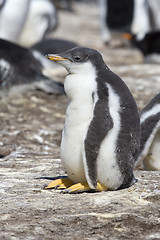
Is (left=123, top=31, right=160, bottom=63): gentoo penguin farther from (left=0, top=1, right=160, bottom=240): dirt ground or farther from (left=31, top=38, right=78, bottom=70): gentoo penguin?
(left=0, top=1, right=160, bottom=240): dirt ground

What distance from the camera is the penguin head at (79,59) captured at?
3602 millimetres

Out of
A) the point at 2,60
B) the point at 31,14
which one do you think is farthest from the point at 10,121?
the point at 31,14

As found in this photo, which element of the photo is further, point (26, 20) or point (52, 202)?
point (26, 20)

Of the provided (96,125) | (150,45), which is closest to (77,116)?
(96,125)

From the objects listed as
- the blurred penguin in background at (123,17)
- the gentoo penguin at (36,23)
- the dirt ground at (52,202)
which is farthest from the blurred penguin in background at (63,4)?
the dirt ground at (52,202)

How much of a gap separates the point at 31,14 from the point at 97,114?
9.99m

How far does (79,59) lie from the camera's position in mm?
3607

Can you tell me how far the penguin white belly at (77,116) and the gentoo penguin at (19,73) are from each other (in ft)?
13.6

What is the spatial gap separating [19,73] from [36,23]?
19.2 ft

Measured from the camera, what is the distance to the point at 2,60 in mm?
7617

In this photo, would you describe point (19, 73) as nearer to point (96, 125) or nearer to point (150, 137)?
point (150, 137)

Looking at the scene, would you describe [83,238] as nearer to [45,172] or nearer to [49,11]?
[45,172]

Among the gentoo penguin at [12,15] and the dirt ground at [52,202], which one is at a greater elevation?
the dirt ground at [52,202]

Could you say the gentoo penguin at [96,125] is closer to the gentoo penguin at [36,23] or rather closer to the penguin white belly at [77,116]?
the penguin white belly at [77,116]
